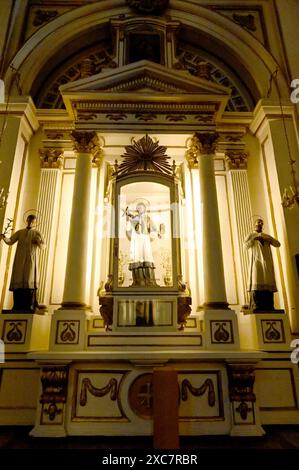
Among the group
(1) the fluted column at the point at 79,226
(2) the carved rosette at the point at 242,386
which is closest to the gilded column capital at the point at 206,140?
(1) the fluted column at the point at 79,226

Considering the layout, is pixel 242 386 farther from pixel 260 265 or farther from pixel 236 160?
pixel 236 160

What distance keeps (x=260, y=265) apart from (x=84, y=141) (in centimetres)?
305

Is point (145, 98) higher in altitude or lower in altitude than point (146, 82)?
lower

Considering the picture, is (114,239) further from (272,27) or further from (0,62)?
(272,27)

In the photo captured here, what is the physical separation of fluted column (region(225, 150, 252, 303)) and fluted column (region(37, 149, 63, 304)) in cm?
280

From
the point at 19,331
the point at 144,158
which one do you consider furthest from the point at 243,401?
the point at 144,158

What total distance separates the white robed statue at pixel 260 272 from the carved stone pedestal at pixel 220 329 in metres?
0.38

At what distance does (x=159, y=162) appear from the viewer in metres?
5.28

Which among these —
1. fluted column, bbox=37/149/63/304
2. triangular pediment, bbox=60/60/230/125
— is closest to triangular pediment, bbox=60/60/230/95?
triangular pediment, bbox=60/60/230/125

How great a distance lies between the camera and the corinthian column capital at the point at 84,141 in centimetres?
511

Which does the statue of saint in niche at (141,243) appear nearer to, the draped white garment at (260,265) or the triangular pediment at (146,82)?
the draped white garment at (260,265)

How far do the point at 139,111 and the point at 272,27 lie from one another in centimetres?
357

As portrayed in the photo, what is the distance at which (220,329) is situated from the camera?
14.0 feet

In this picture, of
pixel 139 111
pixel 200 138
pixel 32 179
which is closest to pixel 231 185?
pixel 200 138
